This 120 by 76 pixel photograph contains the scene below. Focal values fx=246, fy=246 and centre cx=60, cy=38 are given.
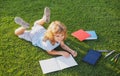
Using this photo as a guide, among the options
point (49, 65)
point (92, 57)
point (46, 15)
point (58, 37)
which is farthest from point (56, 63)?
point (46, 15)

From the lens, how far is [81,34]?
12.9 feet

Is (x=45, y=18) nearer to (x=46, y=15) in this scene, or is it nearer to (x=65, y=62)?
(x=46, y=15)

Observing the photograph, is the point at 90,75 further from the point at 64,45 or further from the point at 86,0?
the point at 86,0

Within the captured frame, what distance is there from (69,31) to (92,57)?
688mm

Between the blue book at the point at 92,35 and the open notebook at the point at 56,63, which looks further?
the blue book at the point at 92,35

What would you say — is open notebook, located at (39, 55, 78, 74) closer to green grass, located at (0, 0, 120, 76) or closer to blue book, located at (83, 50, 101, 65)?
green grass, located at (0, 0, 120, 76)

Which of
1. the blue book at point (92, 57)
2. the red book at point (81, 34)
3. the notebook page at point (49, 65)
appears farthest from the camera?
the red book at point (81, 34)

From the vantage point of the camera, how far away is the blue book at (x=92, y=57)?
3.50 metres

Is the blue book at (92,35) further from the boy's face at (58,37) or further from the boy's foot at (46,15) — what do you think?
the boy's foot at (46,15)

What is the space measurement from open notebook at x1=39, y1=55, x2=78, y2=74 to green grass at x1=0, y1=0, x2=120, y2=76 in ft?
0.20

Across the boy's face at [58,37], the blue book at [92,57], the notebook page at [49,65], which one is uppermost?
the boy's face at [58,37]

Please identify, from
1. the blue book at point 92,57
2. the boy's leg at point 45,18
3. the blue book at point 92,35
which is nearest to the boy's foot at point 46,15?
the boy's leg at point 45,18

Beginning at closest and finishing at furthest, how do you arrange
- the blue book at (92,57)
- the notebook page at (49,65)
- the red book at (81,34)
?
the notebook page at (49,65)
the blue book at (92,57)
the red book at (81,34)

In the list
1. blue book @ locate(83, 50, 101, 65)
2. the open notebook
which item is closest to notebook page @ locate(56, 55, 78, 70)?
the open notebook
